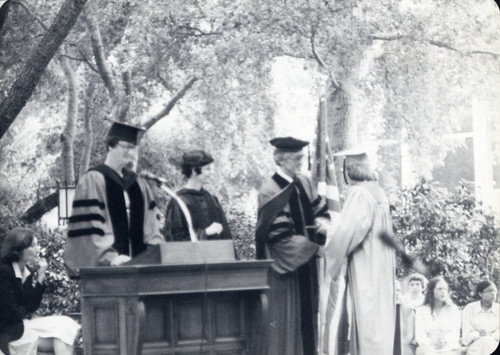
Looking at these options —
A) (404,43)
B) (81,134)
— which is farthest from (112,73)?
(404,43)

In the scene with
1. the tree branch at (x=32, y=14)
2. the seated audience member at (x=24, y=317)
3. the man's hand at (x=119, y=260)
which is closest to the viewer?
the man's hand at (x=119, y=260)

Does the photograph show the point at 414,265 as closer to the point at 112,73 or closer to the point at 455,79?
the point at 455,79

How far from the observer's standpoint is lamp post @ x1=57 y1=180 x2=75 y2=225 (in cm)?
855

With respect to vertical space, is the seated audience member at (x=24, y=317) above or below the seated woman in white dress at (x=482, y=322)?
above

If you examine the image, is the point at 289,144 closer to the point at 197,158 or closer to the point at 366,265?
the point at 197,158

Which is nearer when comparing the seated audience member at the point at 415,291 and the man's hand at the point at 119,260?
the man's hand at the point at 119,260

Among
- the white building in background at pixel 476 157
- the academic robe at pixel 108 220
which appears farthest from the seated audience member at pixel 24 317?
the white building in background at pixel 476 157

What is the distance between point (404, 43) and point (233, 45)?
153cm

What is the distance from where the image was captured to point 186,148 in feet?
28.7

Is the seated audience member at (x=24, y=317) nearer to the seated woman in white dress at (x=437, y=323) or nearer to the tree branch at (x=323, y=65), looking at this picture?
the seated woman in white dress at (x=437, y=323)

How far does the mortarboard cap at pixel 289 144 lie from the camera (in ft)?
25.5

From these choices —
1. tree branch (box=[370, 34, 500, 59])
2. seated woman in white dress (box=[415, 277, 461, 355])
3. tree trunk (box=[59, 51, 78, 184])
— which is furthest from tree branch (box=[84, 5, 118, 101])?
seated woman in white dress (box=[415, 277, 461, 355])

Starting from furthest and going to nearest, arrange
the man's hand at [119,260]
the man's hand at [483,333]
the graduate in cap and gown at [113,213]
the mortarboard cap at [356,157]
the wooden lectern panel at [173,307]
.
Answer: the man's hand at [483,333]
the mortarboard cap at [356,157]
the graduate in cap and gown at [113,213]
the man's hand at [119,260]
the wooden lectern panel at [173,307]

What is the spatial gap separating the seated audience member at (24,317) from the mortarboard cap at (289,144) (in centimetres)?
199
